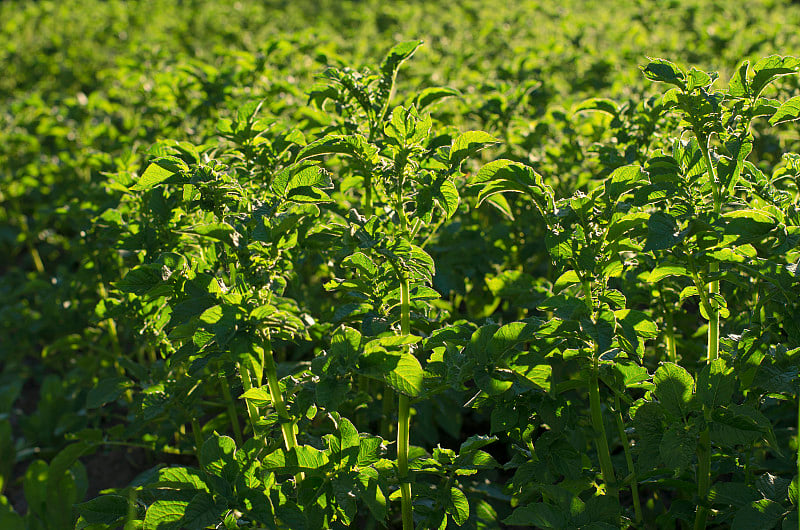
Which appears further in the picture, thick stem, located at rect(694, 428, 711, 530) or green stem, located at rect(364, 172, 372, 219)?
green stem, located at rect(364, 172, 372, 219)

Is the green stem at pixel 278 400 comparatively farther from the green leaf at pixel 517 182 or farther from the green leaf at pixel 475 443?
the green leaf at pixel 517 182

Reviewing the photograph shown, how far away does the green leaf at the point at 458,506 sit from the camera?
6.09 ft

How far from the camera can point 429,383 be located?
183 centimetres

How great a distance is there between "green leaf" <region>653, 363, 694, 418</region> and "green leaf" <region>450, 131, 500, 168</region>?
0.71 meters

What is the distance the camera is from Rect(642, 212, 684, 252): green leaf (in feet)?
5.37

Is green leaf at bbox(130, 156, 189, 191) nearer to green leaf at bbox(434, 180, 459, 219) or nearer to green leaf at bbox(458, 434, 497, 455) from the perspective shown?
green leaf at bbox(434, 180, 459, 219)

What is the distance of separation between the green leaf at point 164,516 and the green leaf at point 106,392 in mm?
894

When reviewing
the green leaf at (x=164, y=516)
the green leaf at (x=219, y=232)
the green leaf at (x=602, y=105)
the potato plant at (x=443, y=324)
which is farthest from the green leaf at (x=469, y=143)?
the green leaf at (x=164, y=516)

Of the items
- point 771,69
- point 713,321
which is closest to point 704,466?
point 713,321

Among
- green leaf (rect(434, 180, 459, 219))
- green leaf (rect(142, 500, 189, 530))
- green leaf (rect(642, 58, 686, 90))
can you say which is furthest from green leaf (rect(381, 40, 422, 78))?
green leaf (rect(142, 500, 189, 530))

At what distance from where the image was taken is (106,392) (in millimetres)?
2514

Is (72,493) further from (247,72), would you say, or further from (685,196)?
(685,196)

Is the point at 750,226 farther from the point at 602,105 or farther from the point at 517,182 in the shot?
the point at 602,105

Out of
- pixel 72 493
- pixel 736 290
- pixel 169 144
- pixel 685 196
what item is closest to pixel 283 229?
pixel 169 144
